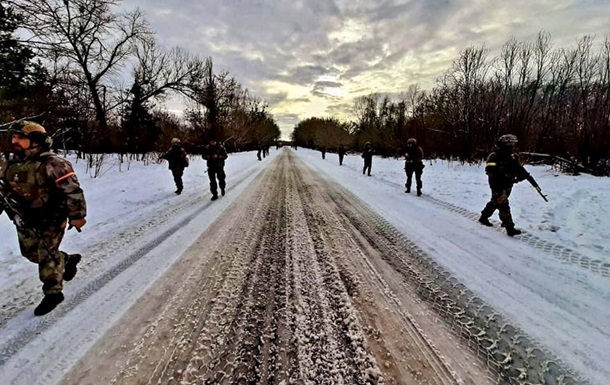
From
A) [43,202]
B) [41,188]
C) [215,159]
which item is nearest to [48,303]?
[43,202]

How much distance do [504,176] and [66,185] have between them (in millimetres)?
6516

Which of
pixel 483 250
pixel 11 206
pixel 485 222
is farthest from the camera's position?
pixel 485 222

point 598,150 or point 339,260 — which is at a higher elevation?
point 598,150

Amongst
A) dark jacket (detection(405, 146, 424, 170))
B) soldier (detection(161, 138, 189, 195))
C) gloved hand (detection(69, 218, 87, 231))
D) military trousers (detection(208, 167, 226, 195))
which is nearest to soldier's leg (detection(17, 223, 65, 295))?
gloved hand (detection(69, 218, 87, 231))

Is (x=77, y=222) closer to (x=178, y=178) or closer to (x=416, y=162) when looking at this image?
(x=178, y=178)

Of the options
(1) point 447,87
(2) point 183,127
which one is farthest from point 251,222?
(2) point 183,127

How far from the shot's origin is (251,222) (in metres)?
5.98

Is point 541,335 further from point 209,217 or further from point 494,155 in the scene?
point 209,217

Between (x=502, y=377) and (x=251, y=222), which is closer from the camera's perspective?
(x=502, y=377)

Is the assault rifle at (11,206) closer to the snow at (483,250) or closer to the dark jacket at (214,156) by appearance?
the snow at (483,250)

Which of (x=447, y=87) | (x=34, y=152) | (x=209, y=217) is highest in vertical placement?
(x=447, y=87)

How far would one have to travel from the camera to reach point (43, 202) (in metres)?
2.84

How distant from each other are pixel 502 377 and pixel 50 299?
3882 mm

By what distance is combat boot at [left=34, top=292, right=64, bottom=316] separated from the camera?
9.11 ft
